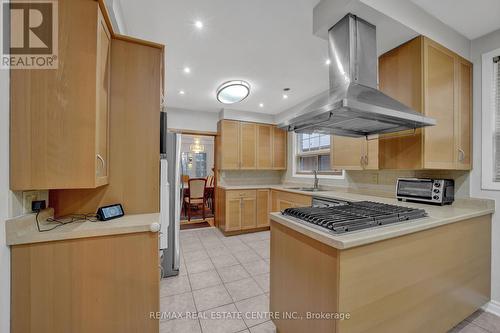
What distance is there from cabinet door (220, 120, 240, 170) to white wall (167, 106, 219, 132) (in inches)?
17.8

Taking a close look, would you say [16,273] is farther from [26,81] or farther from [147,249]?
[26,81]

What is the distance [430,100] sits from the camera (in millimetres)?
1656

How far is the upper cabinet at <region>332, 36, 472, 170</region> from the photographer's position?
164 cm

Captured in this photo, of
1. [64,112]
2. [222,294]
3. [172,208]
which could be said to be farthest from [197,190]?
[64,112]

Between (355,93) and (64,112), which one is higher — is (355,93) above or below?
above

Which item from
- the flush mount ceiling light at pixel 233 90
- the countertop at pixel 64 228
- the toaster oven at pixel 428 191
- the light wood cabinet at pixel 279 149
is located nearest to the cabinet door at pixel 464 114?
the toaster oven at pixel 428 191

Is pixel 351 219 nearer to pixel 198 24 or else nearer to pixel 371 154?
pixel 371 154

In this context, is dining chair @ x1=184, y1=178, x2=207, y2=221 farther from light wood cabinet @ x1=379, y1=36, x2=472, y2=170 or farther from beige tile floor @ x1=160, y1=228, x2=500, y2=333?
light wood cabinet @ x1=379, y1=36, x2=472, y2=170

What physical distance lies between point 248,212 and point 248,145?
1.37m

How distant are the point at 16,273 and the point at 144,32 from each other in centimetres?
197

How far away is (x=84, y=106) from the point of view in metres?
1.03

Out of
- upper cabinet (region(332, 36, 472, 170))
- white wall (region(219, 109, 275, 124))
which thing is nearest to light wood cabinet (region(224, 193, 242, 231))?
white wall (region(219, 109, 275, 124))

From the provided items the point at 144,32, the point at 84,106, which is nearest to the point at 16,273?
the point at 84,106

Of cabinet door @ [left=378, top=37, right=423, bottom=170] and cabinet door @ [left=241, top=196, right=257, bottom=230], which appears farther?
cabinet door @ [left=241, top=196, right=257, bottom=230]
